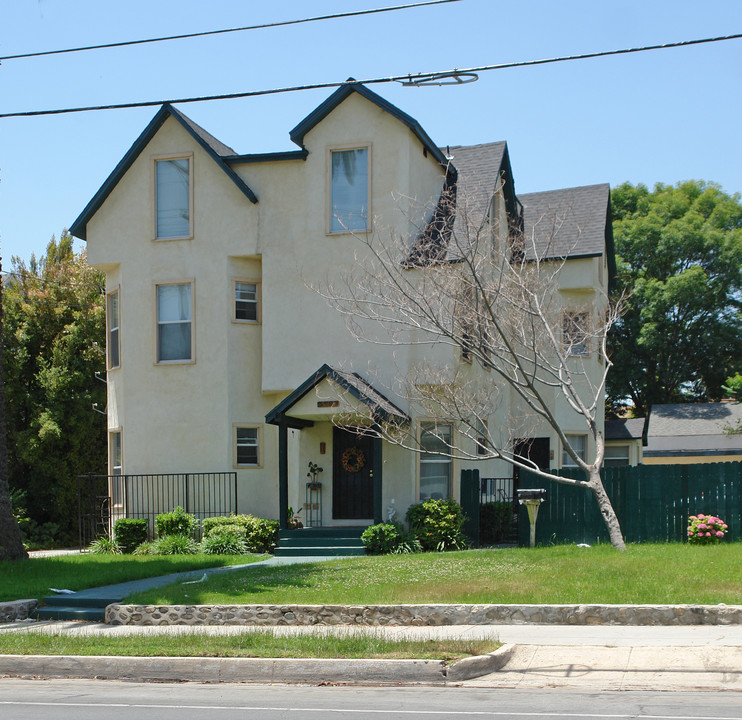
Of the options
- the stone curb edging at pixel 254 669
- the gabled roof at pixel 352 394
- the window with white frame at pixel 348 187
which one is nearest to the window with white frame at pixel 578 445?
the gabled roof at pixel 352 394

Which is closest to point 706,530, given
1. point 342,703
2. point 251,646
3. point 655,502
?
point 655,502

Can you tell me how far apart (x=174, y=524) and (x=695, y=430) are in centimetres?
2292

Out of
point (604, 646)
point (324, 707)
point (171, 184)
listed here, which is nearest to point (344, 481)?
→ point (171, 184)

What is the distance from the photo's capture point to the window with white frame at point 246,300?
23422 mm

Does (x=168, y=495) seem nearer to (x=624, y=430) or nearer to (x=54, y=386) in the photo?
(x=54, y=386)

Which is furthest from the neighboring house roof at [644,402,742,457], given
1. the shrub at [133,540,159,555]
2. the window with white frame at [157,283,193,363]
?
the shrub at [133,540,159,555]

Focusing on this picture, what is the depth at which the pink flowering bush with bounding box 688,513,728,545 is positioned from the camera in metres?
18.0

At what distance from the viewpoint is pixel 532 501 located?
19.1m

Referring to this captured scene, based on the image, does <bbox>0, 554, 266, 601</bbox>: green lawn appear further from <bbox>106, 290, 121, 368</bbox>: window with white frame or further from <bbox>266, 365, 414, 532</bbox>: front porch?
<bbox>106, 290, 121, 368</bbox>: window with white frame

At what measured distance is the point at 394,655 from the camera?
33.5 ft

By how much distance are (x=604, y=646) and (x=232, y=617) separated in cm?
510

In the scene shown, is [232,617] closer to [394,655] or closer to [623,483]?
[394,655]

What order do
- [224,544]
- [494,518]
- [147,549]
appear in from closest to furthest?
[224,544]
[147,549]
[494,518]

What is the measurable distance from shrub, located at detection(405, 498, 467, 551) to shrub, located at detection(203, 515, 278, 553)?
3222mm
